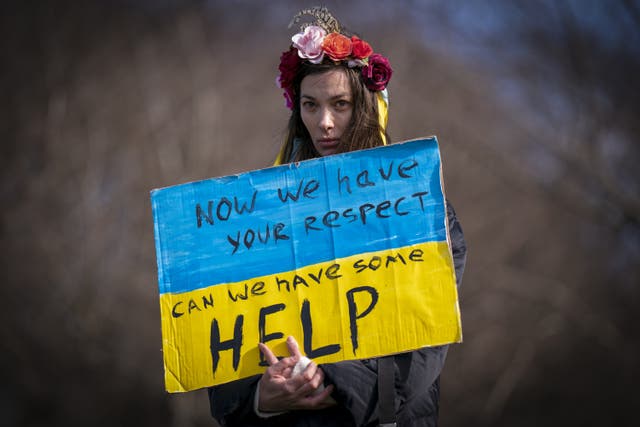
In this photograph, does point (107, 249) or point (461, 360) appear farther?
point (107, 249)

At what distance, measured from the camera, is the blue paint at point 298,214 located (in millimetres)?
1268

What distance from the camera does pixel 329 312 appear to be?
1242 millimetres

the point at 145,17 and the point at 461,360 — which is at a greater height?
the point at 145,17

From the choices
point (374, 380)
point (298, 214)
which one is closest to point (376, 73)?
point (298, 214)

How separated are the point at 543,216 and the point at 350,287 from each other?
91.5 inches

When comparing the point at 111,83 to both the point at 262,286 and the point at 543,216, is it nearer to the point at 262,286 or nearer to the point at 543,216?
the point at 543,216

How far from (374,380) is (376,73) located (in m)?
0.68

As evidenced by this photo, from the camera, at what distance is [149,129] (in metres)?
3.66

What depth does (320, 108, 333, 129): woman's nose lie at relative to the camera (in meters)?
1.46

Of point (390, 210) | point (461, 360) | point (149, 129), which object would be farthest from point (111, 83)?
point (390, 210)

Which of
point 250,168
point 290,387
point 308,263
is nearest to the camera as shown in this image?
point 290,387

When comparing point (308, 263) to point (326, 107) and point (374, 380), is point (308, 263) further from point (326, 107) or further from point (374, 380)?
point (326, 107)

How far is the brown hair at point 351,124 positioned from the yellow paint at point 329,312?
0.30 m

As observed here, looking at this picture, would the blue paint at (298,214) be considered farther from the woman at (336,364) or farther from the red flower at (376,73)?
the red flower at (376,73)
